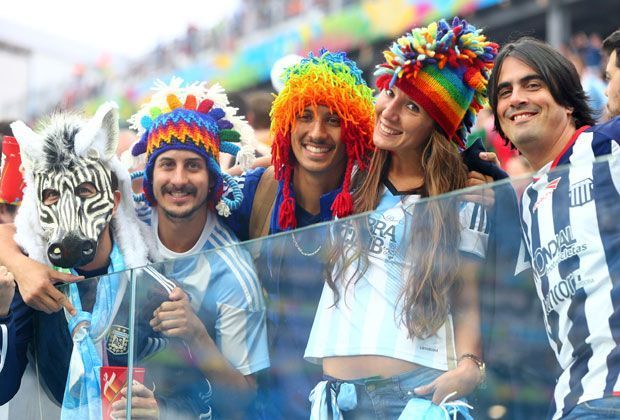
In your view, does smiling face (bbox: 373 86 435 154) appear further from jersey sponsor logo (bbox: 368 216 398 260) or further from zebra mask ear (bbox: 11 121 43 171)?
zebra mask ear (bbox: 11 121 43 171)

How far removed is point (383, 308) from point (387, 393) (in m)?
0.23

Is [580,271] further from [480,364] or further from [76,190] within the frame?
[76,190]

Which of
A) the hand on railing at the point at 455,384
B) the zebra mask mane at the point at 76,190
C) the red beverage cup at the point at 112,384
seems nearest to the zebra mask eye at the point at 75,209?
the zebra mask mane at the point at 76,190

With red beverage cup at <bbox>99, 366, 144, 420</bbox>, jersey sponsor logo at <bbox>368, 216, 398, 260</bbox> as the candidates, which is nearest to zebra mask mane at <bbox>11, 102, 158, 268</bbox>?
red beverage cup at <bbox>99, 366, 144, 420</bbox>

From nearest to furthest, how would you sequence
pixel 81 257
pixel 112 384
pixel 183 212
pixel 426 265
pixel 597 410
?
pixel 597 410 → pixel 426 265 → pixel 112 384 → pixel 81 257 → pixel 183 212

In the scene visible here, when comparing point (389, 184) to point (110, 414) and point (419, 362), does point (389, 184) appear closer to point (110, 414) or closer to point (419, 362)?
point (419, 362)

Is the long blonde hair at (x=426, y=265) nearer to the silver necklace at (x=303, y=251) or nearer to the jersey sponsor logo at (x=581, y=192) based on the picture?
the silver necklace at (x=303, y=251)

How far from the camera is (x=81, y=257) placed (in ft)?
11.7

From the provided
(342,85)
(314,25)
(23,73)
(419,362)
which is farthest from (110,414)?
(23,73)

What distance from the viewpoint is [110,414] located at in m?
3.41

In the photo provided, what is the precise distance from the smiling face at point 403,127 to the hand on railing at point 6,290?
1.35 metres

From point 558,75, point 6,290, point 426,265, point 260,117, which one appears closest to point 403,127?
point 558,75

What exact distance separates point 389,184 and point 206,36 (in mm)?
17536

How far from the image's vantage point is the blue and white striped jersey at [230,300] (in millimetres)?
3166
